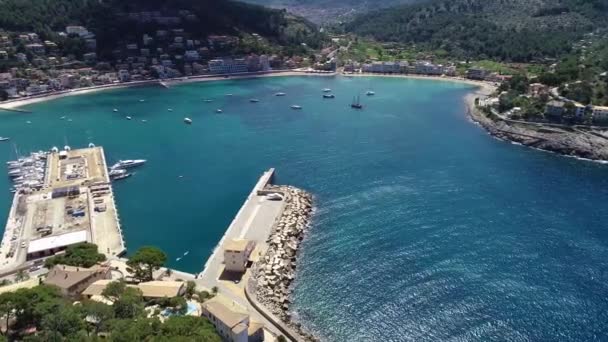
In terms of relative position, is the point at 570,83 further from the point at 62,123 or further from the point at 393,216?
the point at 62,123

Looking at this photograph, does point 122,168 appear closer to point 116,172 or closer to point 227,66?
point 116,172

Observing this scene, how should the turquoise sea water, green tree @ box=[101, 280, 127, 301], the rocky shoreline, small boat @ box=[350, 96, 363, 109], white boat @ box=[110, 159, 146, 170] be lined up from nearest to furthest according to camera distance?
green tree @ box=[101, 280, 127, 301] < the turquoise sea water < the rocky shoreline < white boat @ box=[110, 159, 146, 170] < small boat @ box=[350, 96, 363, 109]

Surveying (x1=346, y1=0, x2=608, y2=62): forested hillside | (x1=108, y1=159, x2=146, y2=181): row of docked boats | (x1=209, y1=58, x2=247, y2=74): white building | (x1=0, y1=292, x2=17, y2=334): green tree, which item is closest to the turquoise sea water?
(x1=108, y1=159, x2=146, y2=181): row of docked boats

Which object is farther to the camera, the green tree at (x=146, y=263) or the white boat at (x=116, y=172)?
the white boat at (x=116, y=172)

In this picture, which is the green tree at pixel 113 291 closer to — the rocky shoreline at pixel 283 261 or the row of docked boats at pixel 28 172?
the rocky shoreline at pixel 283 261

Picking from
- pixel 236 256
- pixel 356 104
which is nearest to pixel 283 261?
pixel 236 256

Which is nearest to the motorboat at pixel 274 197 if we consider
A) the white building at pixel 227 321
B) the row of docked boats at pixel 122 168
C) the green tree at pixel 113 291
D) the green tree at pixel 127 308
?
the row of docked boats at pixel 122 168

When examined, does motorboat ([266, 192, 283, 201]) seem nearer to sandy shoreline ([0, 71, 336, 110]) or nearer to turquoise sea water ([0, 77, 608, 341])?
turquoise sea water ([0, 77, 608, 341])

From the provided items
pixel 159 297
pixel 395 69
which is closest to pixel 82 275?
pixel 159 297
